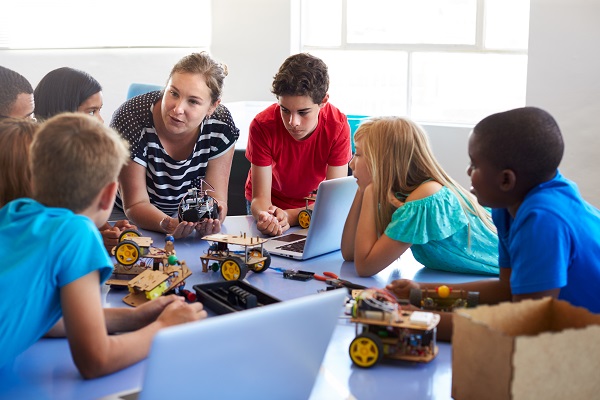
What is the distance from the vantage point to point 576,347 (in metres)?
1.13

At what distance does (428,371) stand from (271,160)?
167 centimetres

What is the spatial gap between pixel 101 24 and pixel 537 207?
4.30 m

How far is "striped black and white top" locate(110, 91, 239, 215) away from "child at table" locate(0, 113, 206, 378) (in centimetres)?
119

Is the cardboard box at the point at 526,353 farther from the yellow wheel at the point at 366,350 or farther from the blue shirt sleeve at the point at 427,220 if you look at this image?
the blue shirt sleeve at the point at 427,220

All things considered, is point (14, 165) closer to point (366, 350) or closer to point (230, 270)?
point (230, 270)

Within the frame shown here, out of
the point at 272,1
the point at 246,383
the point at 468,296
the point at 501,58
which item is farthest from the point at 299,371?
the point at 272,1

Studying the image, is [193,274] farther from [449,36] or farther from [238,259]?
[449,36]

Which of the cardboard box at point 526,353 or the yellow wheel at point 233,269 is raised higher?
the cardboard box at point 526,353

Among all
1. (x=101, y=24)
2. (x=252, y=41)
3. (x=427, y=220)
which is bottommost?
(x=427, y=220)

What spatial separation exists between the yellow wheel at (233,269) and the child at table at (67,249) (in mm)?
481

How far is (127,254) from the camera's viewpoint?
6.57ft

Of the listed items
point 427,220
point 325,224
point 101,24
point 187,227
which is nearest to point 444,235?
point 427,220

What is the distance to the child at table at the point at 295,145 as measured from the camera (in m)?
2.85

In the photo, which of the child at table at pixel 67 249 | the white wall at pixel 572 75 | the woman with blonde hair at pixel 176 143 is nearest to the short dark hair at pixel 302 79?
the woman with blonde hair at pixel 176 143
